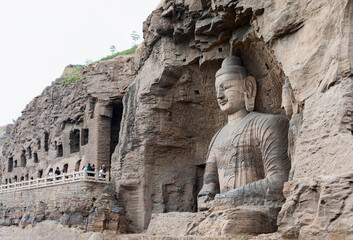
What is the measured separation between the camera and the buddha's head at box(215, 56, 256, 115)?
34.2ft

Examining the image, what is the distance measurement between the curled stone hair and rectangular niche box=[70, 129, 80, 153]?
391 inches

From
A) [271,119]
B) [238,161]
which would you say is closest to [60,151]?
[238,161]

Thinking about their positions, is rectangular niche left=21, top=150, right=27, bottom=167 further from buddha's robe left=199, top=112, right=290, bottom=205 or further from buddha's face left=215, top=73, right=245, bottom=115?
buddha's face left=215, top=73, right=245, bottom=115

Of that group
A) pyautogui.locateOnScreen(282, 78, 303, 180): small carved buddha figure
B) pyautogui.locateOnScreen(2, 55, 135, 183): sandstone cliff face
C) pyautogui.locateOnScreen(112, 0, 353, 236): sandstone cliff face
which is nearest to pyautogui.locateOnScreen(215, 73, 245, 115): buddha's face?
pyautogui.locateOnScreen(112, 0, 353, 236): sandstone cliff face

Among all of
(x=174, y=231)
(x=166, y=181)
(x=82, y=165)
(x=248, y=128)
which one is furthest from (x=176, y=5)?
(x=82, y=165)

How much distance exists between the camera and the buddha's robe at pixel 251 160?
866 centimetres

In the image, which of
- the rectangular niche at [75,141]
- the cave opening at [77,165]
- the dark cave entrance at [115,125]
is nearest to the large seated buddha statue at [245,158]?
the dark cave entrance at [115,125]

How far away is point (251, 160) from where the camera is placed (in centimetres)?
944

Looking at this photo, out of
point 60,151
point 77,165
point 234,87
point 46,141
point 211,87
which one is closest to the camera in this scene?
point 234,87

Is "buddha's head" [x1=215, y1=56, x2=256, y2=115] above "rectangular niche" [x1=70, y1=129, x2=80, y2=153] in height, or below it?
below

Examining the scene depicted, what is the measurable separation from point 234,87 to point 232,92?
0.12m

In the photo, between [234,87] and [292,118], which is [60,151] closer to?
[234,87]

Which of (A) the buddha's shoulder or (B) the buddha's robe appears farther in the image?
(A) the buddha's shoulder

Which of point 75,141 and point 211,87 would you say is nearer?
point 211,87
